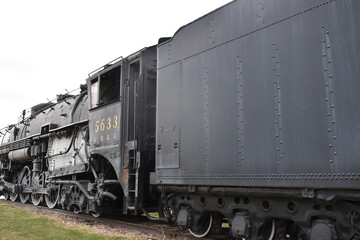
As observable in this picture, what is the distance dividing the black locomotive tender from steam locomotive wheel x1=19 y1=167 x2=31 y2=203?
24.5 feet

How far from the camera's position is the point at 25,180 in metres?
15.2

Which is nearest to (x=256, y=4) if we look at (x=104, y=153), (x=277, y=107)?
(x=277, y=107)

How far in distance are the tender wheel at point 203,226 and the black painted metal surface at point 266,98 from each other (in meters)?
0.86

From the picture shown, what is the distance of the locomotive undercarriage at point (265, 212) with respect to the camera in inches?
163

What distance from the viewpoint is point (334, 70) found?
4.00m

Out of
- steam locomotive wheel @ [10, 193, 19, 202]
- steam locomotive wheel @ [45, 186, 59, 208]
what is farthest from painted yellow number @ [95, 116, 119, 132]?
steam locomotive wheel @ [10, 193, 19, 202]

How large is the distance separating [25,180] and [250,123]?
13.1m

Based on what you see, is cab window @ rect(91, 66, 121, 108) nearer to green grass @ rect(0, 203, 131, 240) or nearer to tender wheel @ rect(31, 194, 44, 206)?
green grass @ rect(0, 203, 131, 240)

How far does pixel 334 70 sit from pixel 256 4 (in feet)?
5.43

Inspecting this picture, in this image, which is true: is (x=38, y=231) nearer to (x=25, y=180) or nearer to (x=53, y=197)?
(x=53, y=197)

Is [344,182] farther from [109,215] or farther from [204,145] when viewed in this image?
[109,215]

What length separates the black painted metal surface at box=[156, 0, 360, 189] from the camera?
3.92 m

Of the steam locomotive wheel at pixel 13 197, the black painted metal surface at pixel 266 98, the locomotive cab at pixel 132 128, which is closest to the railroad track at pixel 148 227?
the locomotive cab at pixel 132 128

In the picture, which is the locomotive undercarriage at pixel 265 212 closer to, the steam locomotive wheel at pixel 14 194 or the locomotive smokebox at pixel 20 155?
the locomotive smokebox at pixel 20 155
